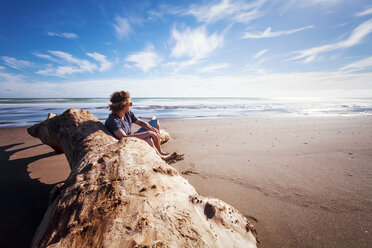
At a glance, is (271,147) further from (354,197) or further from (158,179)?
(158,179)

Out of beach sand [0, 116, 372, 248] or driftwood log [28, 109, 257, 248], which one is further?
beach sand [0, 116, 372, 248]

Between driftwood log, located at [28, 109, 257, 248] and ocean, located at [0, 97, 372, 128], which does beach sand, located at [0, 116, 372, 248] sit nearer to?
driftwood log, located at [28, 109, 257, 248]

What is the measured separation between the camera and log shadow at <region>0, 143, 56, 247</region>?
189 centimetres

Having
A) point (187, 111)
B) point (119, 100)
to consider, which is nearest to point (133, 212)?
point (119, 100)

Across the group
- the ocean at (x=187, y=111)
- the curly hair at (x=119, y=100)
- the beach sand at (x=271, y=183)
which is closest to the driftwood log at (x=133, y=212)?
the beach sand at (x=271, y=183)

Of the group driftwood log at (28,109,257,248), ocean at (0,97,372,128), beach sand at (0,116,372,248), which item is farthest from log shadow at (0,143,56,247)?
ocean at (0,97,372,128)

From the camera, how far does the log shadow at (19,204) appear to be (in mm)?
1895

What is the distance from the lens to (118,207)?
125cm

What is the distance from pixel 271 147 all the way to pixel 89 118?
4.55 meters

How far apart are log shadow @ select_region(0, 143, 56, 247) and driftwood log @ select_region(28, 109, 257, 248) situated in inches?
35.2

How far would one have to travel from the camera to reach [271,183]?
2.84 m

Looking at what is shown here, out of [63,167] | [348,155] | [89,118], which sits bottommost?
[63,167]

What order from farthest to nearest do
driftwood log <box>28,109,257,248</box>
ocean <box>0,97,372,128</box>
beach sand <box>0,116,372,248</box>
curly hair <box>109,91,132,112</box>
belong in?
ocean <box>0,97,372,128</box>, curly hair <box>109,91,132,112</box>, beach sand <box>0,116,372,248</box>, driftwood log <box>28,109,257,248</box>

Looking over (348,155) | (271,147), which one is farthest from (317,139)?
(271,147)
